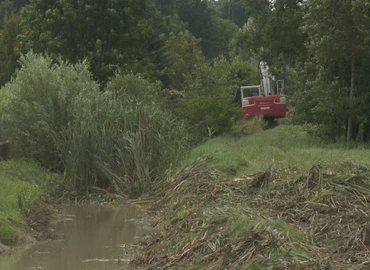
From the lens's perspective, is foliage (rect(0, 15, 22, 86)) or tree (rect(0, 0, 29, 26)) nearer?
foliage (rect(0, 15, 22, 86))

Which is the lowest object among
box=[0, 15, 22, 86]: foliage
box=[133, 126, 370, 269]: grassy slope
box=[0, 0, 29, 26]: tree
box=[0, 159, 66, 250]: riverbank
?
box=[0, 159, 66, 250]: riverbank

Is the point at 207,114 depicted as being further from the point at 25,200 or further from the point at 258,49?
the point at 25,200

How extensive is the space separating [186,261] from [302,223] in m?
1.95

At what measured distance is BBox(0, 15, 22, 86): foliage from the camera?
44.0 metres

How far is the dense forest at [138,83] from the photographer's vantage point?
20.1 metres

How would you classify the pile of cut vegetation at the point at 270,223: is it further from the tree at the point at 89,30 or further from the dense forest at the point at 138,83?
the tree at the point at 89,30

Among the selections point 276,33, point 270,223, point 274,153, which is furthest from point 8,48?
point 270,223

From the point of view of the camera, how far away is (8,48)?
150 feet

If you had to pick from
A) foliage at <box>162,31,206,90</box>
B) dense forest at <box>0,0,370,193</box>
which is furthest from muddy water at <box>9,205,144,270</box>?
foliage at <box>162,31,206,90</box>

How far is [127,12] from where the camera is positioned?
112 feet

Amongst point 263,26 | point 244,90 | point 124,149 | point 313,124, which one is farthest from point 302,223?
point 244,90

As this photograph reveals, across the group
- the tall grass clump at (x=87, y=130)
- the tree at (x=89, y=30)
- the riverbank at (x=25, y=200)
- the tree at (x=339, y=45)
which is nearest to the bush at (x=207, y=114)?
the tree at (x=89, y=30)

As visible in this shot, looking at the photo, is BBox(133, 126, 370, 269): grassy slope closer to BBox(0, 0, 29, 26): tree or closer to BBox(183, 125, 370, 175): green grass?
BBox(183, 125, 370, 175): green grass

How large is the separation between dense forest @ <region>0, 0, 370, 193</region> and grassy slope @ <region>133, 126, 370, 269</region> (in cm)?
250
